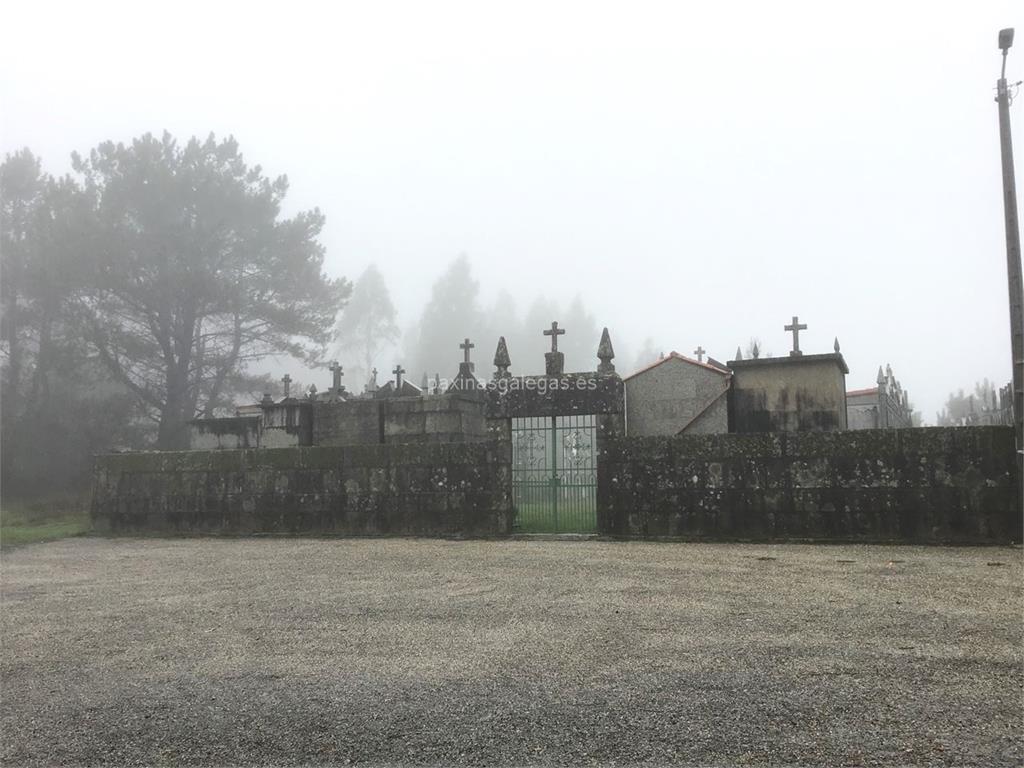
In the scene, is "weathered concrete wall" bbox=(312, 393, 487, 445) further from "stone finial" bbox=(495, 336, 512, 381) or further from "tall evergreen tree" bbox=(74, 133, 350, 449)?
"tall evergreen tree" bbox=(74, 133, 350, 449)

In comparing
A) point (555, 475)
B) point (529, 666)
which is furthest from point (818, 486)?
point (529, 666)

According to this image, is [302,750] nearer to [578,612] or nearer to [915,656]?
[578,612]

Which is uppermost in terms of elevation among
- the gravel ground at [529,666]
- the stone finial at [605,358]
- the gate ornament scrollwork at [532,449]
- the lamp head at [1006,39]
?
the lamp head at [1006,39]

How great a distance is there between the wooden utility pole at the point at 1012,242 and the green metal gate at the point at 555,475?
5900 millimetres

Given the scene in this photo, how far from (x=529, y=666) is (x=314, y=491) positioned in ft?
30.7

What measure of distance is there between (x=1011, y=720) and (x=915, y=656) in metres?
1.05

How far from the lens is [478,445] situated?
12.3 m

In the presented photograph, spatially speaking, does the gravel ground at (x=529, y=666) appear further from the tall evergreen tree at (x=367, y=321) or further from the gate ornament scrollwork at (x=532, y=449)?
the tall evergreen tree at (x=367, y=321)

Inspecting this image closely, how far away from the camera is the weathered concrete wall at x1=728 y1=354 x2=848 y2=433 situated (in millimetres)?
14609

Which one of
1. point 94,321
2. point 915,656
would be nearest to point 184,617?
point 915,656

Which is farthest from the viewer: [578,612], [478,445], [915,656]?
[478,445]

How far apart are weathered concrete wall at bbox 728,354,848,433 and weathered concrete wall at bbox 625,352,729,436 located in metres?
0.96

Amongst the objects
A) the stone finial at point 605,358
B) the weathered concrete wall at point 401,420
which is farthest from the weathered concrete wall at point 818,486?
the weathered concrete wall at point 401,420

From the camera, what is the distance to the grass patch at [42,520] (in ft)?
46.8
